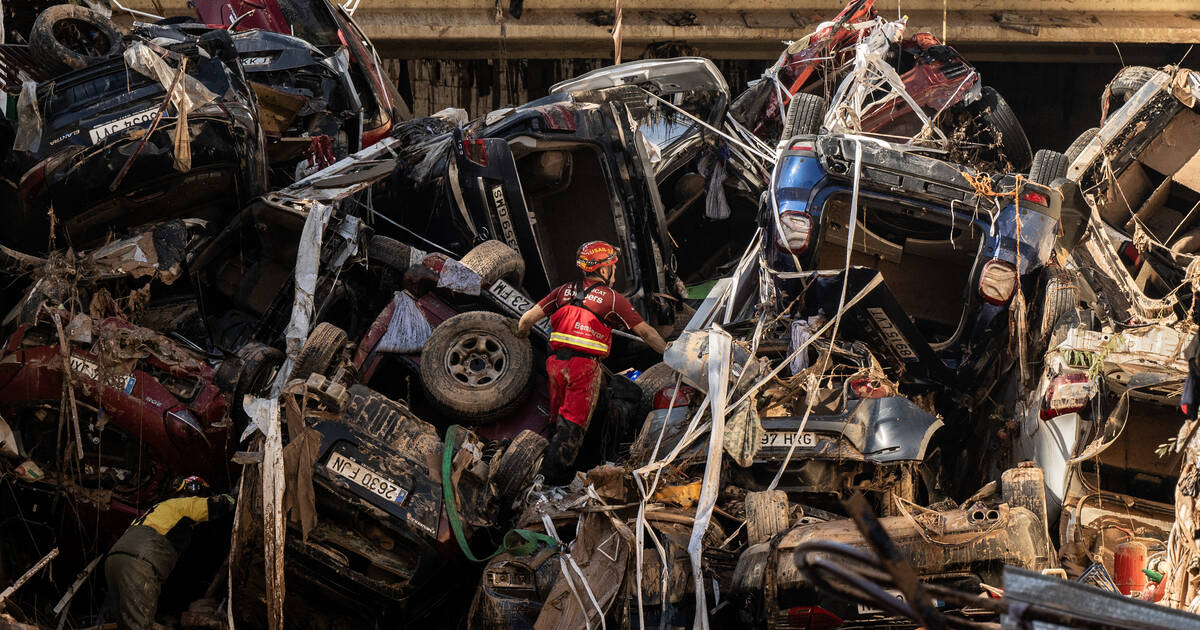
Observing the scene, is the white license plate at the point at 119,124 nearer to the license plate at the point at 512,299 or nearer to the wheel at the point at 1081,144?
the license plate at the point at 512,299

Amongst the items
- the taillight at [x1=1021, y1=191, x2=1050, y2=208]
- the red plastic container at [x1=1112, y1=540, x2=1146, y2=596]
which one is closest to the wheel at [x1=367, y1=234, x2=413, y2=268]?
the taillight at [x1=1021, y1=191, x2=1050, y2=208]

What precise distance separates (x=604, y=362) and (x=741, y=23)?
8.36 meters

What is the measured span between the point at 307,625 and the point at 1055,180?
17.0 ft

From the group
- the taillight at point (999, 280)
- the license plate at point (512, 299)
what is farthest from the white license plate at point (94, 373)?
the taillight at point (999, 280)

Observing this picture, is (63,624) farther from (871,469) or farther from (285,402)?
(871,469)

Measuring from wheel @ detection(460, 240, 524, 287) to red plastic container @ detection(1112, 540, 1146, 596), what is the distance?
4208 millimetres

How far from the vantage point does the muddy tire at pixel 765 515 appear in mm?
5934

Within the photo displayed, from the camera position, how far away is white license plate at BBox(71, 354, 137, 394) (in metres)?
7.04

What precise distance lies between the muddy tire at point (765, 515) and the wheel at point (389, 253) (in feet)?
11.6

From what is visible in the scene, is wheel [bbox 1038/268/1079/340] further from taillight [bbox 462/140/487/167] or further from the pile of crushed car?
taillight [bbox 462/140/487/167]

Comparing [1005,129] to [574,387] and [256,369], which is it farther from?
[256,369]

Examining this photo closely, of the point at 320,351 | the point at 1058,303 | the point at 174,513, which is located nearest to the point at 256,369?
the point at 320,351

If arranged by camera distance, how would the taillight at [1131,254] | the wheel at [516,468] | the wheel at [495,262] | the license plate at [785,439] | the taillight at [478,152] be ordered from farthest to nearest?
the taillight at [478,152]
the taillight at [1131,254]
the wheel at [495,262]
the wheel at [516,468]
the license plate at [785,439]

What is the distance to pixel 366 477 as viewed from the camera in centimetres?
634
